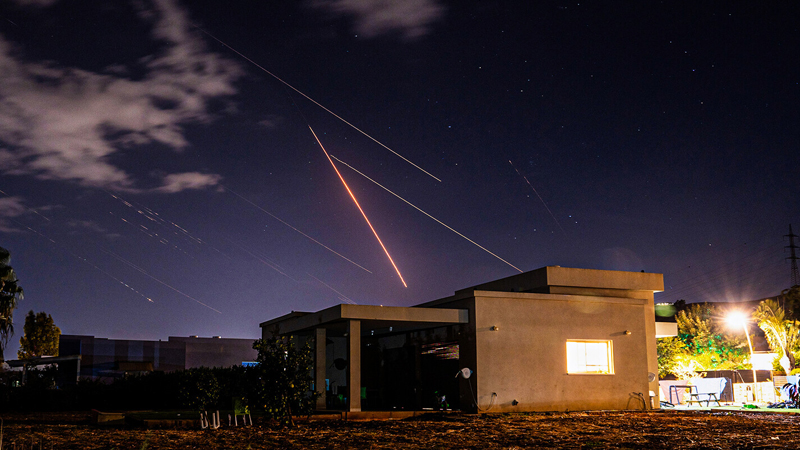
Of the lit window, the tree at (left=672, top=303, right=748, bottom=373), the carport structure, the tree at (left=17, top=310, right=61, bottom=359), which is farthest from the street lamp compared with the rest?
the tree at (left=17, top=310, right=61, bottom=359)

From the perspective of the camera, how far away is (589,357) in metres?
19.8

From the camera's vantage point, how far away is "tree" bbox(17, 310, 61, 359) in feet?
178

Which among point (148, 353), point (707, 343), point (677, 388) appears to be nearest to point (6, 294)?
point (148, 353)

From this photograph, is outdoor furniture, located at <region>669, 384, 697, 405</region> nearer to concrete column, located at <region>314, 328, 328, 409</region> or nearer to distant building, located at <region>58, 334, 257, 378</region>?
concrete column, located at <region>314, 328, 328, 409</region>

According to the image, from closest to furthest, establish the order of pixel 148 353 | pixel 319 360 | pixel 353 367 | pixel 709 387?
pixel 353 367 < pixel 319 360 < pixel 709 387 < pixel 148 353

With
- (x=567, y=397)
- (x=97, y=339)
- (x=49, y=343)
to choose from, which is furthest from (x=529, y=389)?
(x=49, y=343)

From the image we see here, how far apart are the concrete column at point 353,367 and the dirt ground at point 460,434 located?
4.57ft

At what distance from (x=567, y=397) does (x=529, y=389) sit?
1.21 m

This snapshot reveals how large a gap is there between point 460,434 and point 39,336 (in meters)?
50.9

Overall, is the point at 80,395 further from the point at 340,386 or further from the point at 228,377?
the point at 340,386

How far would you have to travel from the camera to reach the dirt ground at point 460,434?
1134cm

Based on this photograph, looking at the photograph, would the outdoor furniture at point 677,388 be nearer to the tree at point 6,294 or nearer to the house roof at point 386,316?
the house roof at point 386,316

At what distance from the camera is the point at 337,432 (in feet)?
45.0

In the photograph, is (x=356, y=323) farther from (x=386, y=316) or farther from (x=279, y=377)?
(x=279, y=377)
